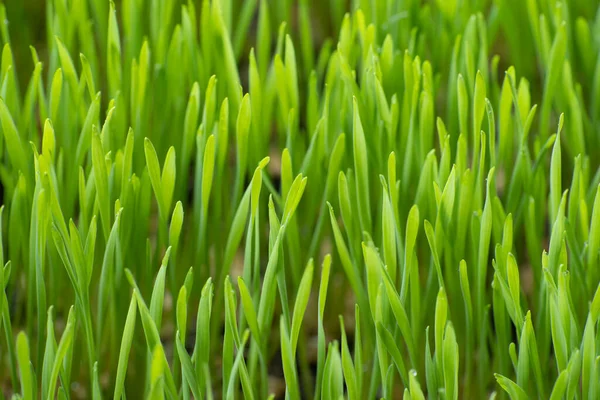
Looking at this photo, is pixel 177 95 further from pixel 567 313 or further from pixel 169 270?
pixel 567 313

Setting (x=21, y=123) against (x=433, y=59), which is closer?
(x=21, y=123)

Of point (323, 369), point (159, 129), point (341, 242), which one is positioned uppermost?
point (159, 129)

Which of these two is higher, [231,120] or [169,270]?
[231,120]

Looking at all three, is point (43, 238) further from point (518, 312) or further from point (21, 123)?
point (518, 312)

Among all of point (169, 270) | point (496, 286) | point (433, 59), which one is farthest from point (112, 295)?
point (433, 59)

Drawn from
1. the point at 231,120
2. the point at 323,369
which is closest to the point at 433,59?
the point at 231,120

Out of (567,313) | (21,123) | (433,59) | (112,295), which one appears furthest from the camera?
(433,59)

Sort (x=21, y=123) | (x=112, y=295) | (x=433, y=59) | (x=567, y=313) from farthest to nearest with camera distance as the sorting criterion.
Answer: (x=433, y=59)
(x=21, y=123)
(x=112, y=295)
(x=567, y=313)
